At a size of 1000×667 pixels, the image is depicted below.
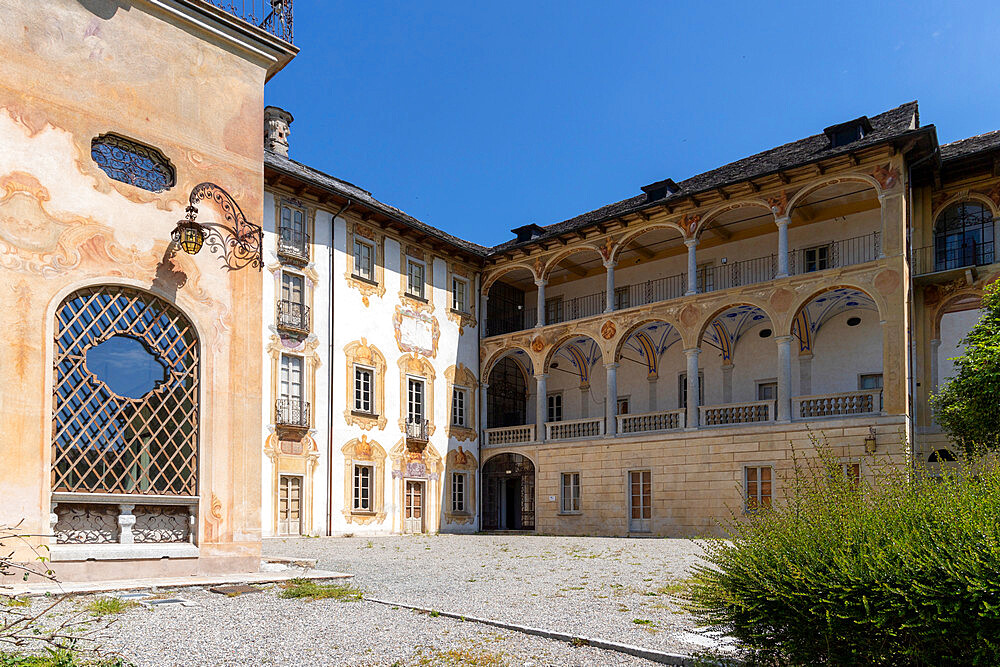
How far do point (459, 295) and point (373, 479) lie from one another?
23.9 feet

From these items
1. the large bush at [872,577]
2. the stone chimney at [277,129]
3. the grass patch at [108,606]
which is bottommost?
the grass patch at [108,606]

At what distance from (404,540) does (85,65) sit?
15.2 metres

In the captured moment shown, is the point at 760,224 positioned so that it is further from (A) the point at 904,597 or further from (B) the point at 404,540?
(A) the point at 904,597

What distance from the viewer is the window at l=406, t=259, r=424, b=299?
27.4m

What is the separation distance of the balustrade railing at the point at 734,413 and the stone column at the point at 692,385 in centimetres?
23

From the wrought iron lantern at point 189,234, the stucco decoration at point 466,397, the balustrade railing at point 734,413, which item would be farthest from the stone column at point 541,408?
the wrought iron lantern at point 189,234

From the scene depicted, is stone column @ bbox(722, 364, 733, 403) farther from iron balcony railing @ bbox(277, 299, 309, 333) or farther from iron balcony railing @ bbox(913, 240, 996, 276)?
iron balcony railing @ bbox(277, 299, 309, 333)

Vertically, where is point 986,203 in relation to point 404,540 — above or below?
above

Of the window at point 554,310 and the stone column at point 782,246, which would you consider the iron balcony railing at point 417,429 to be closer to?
the window at point 554,310

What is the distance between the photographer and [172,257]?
11.3 m

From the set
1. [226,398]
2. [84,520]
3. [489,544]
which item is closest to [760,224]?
[489,544]

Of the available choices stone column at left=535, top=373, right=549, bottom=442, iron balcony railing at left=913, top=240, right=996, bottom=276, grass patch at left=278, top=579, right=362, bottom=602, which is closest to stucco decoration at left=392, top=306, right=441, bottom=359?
stone column at left=535, top=373, right=549, bottom=442

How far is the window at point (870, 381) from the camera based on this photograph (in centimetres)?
2505

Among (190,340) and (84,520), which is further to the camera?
(190,340)
